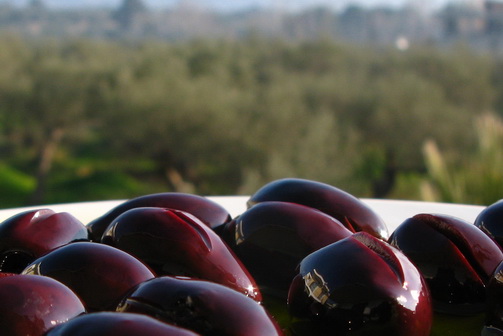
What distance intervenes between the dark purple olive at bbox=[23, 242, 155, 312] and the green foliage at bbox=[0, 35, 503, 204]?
29.7 feet

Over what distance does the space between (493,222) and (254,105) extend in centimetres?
1102

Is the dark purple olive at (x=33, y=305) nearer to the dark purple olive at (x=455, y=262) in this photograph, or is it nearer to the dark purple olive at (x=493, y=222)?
the dark purple olive at (x=455, y=262)

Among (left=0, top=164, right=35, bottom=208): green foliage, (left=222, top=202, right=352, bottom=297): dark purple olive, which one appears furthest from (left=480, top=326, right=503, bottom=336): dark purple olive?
(left=0, top=164, right=35, bottom=208): green foliage

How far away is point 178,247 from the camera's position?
0.45 m

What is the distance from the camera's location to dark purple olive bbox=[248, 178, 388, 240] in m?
0.56

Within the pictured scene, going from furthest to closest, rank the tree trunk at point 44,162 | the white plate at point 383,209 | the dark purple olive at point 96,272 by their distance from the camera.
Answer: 1. the tree trunk at point 44,162
2. the white plate at point 383,209
3. the dark purple olive at point 96,272

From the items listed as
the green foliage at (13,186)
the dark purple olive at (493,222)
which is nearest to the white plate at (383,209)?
the dark purple olive at (493,222)

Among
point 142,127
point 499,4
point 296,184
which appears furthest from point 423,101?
point 296,184

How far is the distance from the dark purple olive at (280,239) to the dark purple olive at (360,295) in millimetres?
74

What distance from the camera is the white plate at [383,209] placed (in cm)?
77

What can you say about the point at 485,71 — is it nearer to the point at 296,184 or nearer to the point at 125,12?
the point at 125,12

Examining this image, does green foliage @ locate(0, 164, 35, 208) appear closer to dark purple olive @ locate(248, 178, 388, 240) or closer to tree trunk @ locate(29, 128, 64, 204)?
tree trunk @ locate(29, 128, 64, 204)

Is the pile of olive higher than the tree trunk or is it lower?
higher

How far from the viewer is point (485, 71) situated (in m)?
12.1
